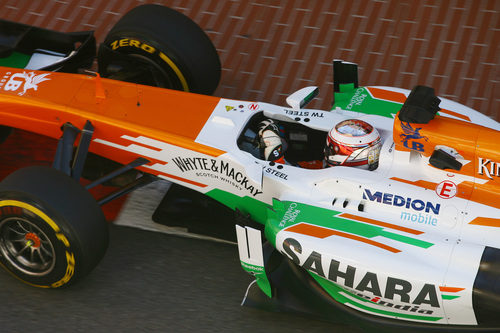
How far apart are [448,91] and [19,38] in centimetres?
408

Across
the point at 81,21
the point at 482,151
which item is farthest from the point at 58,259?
the point at 81,21

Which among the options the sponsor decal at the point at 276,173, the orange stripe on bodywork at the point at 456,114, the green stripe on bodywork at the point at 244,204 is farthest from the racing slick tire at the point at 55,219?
the orange stripe on bodywork at the point at 456,114

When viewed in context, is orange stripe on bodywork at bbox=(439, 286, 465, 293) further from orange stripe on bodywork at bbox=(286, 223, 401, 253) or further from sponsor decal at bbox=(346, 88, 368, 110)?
sponsor decal at bbox=(346, 88, 368, 110)

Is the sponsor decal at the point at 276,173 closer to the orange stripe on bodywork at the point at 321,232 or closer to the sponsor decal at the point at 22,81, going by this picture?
the orange stripe on bodywork at the point at 321,232

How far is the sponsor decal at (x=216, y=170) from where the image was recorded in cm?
459

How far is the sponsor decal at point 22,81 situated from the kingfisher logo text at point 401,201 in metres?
2.60

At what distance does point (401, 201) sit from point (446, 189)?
0.31m

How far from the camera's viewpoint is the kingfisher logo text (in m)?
4.29

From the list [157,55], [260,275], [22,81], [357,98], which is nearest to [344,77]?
[357,98]

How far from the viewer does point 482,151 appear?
14.2 feet

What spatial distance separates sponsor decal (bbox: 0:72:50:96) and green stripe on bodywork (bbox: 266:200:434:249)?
2105mm

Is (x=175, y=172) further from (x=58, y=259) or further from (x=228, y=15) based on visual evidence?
(x=228, y=15)

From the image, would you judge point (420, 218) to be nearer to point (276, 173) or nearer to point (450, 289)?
point (450, 289)

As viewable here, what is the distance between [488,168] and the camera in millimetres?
4328
